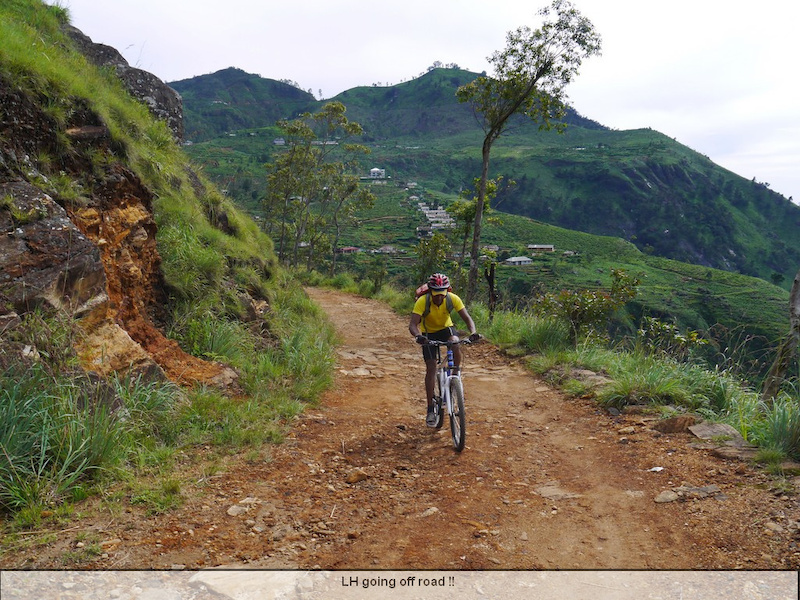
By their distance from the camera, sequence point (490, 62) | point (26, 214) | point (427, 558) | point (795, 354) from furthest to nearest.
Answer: point (490, 62), point (795, 354), point (26, 214), point (427, 558)

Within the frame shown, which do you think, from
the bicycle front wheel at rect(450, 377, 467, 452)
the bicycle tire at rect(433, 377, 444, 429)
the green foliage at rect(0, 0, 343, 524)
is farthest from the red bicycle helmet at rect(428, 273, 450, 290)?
the green foliage at rect(0, 0, 343, 524)

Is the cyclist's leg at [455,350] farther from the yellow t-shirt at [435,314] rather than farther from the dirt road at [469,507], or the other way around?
the dirt road at [469,507]

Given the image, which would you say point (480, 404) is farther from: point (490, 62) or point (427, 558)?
point (490, 62)

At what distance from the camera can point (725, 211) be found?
150875 millimetres

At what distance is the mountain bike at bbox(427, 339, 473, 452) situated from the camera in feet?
16.1

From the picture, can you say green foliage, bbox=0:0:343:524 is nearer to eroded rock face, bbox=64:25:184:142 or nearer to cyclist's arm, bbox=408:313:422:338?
eroded rock face, bbox=64:25:184:142

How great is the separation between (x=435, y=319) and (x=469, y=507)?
219 centimetres

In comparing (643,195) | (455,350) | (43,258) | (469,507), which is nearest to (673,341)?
(455,350)

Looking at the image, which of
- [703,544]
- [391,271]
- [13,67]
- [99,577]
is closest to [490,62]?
[13,67]

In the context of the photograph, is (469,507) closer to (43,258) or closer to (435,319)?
(435,319)

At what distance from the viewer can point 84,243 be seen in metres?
4.62

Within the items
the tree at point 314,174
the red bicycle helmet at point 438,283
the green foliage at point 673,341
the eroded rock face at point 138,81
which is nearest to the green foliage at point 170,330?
the eroded rock face at point 138,81

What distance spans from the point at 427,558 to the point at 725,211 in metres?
180

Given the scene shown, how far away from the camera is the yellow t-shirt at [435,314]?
18.0ft
